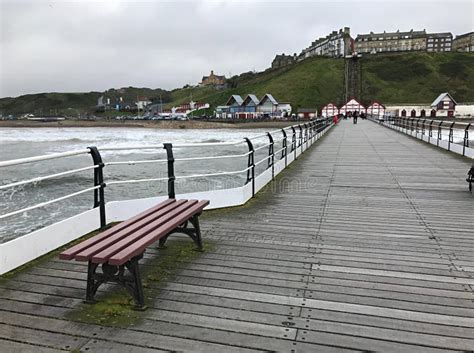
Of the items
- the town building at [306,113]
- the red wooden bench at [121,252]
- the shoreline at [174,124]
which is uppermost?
the town building at [306,113]

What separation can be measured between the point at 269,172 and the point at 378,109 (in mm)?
89229

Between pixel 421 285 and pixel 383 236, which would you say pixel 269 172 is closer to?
pixel 383 236

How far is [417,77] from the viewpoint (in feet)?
425

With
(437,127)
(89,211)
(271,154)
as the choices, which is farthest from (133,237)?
(437,127)

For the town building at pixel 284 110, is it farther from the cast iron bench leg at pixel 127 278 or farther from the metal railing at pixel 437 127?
the cast iron bench leg at pixel 127 278

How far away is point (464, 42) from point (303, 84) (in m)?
94.0

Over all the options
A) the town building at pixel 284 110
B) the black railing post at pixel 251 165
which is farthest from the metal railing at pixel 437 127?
the town building at pixel 284 110

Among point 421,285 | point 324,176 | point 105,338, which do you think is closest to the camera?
point 105,338

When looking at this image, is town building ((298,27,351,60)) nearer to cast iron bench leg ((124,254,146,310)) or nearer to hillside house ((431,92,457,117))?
hillside house ((431,92,457,117))

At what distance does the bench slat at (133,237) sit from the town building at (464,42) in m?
196

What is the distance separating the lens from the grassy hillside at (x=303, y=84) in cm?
12412

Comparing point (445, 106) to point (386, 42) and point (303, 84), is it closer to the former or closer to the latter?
point (303, 84)

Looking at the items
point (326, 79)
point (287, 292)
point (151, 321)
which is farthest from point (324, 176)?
point (326, 79)

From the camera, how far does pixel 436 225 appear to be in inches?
221
